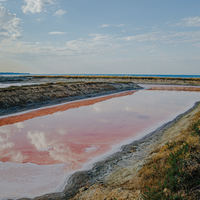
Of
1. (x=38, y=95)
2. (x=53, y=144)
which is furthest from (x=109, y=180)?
(x=38, y=95)

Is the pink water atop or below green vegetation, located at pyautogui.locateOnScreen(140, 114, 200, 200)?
below

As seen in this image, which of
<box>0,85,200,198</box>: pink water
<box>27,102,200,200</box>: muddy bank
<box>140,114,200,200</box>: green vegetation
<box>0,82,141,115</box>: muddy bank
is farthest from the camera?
<box>0,82,141,115</box>: muddy bank

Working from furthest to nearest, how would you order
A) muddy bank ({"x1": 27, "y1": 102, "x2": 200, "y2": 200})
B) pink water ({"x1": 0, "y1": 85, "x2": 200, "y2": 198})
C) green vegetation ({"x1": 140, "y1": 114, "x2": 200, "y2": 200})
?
1. pink water ({"x1": 0, "y1": 85, "x2": 200, "y2": 198})
2. muddy bank ({"x1": 27, "y1": 102, "x2": 200, "y2": 200})
3. green vegetation ({"x1": 140, "y1": 114, "x2": 200, "y2": 200})

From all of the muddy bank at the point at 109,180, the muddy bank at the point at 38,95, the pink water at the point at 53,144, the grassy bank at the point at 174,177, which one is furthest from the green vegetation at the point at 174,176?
the muddy bank at the point at 38,95

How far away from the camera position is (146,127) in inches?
455

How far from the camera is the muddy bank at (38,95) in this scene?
1803 centimetres

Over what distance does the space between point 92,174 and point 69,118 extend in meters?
8.88

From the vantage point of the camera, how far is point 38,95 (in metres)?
22.0

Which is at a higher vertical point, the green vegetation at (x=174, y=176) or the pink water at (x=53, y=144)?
the green vegetation at (x=174, y=176)

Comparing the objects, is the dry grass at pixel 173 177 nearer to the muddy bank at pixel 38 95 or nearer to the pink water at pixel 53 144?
the pink water at pixel 53 144

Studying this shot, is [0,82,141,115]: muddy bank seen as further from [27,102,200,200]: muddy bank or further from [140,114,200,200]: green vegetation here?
[140,114,200,200]: green vegetation

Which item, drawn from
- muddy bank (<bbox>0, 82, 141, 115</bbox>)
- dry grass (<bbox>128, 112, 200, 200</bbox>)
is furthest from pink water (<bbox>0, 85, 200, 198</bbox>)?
muddy bank (<bbox>0, 82, 141, 115</bbox>)

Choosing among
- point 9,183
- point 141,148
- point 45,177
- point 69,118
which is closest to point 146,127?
point 141,148

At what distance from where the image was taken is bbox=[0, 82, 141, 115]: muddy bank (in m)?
18.0
